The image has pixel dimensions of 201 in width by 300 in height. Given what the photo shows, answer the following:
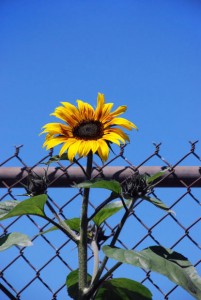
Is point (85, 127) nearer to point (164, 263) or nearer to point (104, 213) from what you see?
point (104, 213)

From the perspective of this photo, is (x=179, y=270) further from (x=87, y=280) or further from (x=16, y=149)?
(x=16, y=149)

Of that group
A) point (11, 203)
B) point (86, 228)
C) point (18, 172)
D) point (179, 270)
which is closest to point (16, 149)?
point (18, 172)

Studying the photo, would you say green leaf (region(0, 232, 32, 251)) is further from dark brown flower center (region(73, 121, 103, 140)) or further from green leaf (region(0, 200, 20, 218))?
dark brown flower center (region(73, 121, 103, 140))

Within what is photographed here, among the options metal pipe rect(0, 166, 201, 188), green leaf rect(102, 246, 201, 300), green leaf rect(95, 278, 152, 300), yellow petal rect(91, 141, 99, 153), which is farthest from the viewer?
metal pipe rect(0, 166, 201, 188)

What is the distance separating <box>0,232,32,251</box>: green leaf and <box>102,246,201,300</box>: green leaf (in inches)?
6.3

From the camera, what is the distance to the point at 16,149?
6.77 feet

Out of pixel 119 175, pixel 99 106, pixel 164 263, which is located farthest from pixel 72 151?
pixel 119 175

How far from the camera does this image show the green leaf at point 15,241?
1.23 m

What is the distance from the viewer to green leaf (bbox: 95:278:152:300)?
1.41 m

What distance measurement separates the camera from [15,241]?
125 cm

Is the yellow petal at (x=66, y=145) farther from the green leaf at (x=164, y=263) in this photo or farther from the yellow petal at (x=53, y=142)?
the green leaf at (x=164, y=263)

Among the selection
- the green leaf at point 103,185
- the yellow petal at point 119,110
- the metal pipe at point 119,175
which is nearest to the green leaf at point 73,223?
the green leaf at point 103,185

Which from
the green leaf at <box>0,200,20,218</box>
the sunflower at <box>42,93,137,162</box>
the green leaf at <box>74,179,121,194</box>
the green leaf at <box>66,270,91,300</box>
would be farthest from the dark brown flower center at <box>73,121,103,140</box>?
the green leaf at <box>66,270,91,300</box>

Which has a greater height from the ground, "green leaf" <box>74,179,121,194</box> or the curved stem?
"green leaf" <box>74,179,121,194</box>
